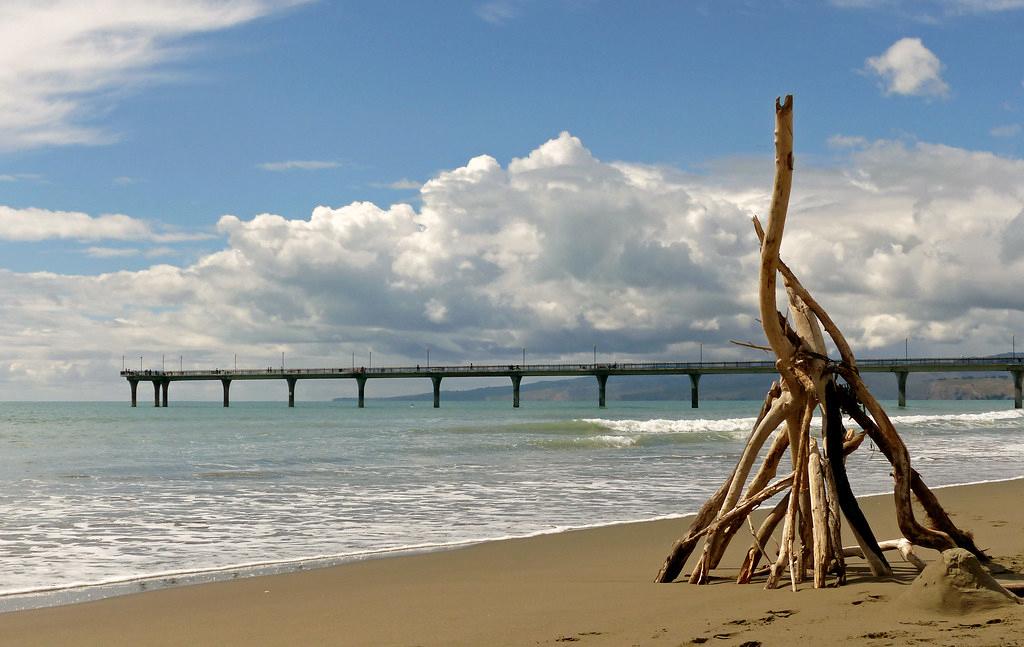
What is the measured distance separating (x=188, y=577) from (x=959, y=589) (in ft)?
19.2

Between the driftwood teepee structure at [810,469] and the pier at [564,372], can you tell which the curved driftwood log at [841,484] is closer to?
the driftwood teepee structure at [810,469]

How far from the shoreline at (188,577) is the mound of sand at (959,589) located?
494 cm

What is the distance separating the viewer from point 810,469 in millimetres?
6508

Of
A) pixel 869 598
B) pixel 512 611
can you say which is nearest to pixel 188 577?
pixel 512 611

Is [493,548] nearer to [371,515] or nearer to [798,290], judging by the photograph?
[371,515]

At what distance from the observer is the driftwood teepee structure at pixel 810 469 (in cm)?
647

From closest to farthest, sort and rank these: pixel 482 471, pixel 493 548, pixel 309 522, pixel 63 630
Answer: pixel 63 630 < pixel 493 548 < pixel 309 522 < pixel 482 471

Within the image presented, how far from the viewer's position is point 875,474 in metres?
17.6

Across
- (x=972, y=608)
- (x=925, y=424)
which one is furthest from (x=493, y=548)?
(x=925, y=424)

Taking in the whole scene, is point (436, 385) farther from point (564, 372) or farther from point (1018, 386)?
point (1018, 386)

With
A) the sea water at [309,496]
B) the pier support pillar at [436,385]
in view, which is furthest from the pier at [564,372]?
the sea water at [309,496]

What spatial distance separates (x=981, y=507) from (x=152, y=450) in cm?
2241

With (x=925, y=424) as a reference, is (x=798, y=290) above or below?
above

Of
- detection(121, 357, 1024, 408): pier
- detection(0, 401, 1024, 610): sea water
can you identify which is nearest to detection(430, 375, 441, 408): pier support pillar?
detection(121, 357, 1024, 408): pier
